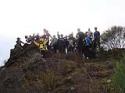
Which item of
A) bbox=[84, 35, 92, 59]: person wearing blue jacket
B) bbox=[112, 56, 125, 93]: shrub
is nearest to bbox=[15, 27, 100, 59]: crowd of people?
bbox=[84, 35, 92, 59]: person wearing blue jacket

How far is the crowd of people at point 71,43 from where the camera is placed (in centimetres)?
3247

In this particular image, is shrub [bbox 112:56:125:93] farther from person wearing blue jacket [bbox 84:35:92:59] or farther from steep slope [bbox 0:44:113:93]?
person wearing blue jacket [bbox 84:35:92:59]

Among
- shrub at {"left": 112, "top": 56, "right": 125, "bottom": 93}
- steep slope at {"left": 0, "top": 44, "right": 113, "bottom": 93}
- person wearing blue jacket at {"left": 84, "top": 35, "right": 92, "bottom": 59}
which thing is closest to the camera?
shrub at {"left": 112, "top": 56, "right": 125, "bottom": 93}

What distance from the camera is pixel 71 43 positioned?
33.4 m

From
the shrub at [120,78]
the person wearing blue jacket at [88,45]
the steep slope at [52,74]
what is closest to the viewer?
the shrub at [120,78]

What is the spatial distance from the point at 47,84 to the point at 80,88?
7.32 ft

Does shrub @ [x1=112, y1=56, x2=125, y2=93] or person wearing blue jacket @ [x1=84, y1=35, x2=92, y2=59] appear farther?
person wearing blue jacket @ [x1=84, y1=35, x2=92, y2=59]

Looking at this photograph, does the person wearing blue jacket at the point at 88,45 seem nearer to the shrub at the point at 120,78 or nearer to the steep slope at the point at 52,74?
the steep slope at the point at 52,74

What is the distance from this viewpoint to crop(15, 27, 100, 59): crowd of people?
107ft

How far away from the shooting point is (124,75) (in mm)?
21859

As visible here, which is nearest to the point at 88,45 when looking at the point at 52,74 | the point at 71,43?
the point at 71,43

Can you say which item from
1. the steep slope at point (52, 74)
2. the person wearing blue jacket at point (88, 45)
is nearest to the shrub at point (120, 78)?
the steep slope at point (52, 74)

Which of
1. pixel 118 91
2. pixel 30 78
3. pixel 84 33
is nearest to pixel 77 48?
pixel 84 33

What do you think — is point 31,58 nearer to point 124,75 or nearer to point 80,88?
point 80,88
